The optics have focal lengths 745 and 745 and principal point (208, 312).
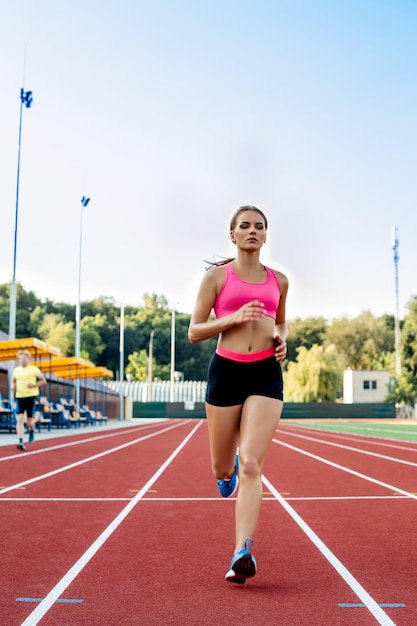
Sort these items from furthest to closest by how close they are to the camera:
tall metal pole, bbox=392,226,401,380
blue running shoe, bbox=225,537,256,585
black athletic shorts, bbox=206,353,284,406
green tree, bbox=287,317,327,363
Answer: green tree, bbox=287,317,327,363 → tall metal pole, bbox=392,226,401,380 → black athletic shorts, bbox=206,353,284,406 → blue running shoe, bbox=225,537,256,585

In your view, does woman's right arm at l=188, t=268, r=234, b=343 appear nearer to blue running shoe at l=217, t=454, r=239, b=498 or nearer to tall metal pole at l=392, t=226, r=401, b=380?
blue running shoe at l=217, t=454, r=239, b=498

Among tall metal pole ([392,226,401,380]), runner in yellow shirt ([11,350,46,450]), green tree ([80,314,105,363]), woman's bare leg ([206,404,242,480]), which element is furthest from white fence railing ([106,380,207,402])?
woman's bare leg ([206,404,242,480])

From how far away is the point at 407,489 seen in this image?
8.27 m

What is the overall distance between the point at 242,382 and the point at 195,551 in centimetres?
145

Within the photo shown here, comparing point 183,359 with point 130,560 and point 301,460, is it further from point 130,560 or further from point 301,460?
point 130,560

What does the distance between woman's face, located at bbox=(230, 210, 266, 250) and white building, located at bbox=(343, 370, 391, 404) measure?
72.3 metres

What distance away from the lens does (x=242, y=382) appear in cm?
409

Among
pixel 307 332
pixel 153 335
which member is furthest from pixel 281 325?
pixel 307 332

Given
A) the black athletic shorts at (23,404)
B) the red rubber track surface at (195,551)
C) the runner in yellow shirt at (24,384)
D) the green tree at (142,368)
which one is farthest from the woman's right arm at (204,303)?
the green tree at (142,368)

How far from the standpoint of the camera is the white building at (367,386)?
7500cm

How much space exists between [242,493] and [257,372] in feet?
2.13

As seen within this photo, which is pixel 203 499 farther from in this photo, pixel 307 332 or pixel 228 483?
pixel 307 332

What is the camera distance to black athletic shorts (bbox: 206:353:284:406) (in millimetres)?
4078

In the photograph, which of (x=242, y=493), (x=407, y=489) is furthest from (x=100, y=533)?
(x=407, y=489)
